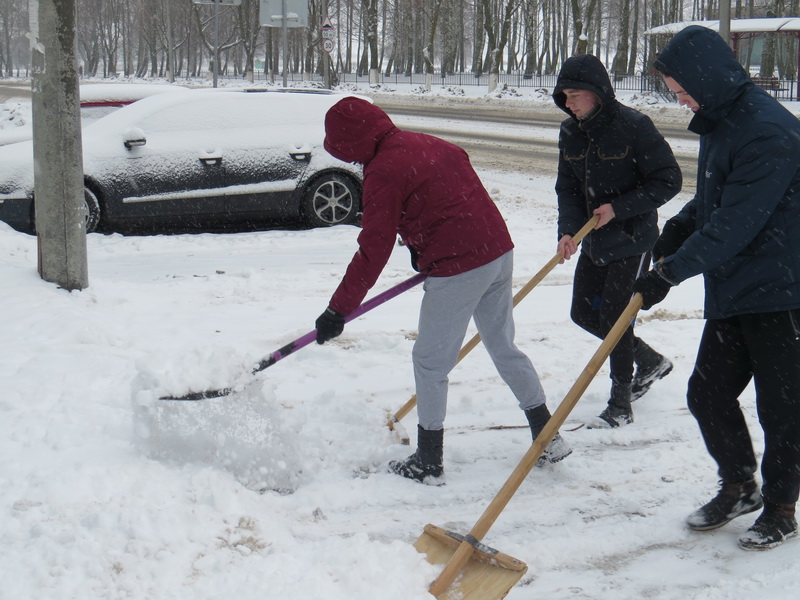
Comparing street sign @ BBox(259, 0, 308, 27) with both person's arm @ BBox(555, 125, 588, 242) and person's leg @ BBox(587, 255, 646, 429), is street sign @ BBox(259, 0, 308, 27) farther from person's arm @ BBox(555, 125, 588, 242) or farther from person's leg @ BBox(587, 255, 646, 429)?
person's leg @ BBox(587, 255, 646, 429)

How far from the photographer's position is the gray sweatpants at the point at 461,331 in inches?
137

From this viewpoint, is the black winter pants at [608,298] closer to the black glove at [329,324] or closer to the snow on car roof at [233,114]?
the black glove at [329,324]

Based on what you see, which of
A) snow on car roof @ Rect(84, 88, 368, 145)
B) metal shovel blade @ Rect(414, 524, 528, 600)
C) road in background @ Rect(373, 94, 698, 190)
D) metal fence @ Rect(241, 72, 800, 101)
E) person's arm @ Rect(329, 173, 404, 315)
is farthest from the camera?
metal fence @ Rect(241, 72, 800, 101)

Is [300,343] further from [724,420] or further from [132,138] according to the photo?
[132,138]

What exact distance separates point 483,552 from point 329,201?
21.3 feet

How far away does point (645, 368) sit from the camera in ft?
15.0

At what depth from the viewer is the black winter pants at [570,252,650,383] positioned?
4.15 m

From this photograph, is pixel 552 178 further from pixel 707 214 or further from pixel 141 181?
pixel 707 214

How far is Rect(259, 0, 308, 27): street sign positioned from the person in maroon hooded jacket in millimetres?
15669

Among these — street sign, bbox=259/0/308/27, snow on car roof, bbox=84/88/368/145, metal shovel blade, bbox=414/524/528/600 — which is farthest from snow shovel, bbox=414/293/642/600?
street sign, bbox=259/0/308/27

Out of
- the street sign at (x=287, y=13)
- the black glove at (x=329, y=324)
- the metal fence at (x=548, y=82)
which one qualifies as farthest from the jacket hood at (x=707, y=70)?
the metal fence at (x=548, y=82)

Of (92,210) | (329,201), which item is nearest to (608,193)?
(329,201)

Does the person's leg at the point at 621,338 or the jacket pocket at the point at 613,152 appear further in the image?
the person's leg at the point at 621,338

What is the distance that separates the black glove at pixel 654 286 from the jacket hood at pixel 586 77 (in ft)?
3.54
